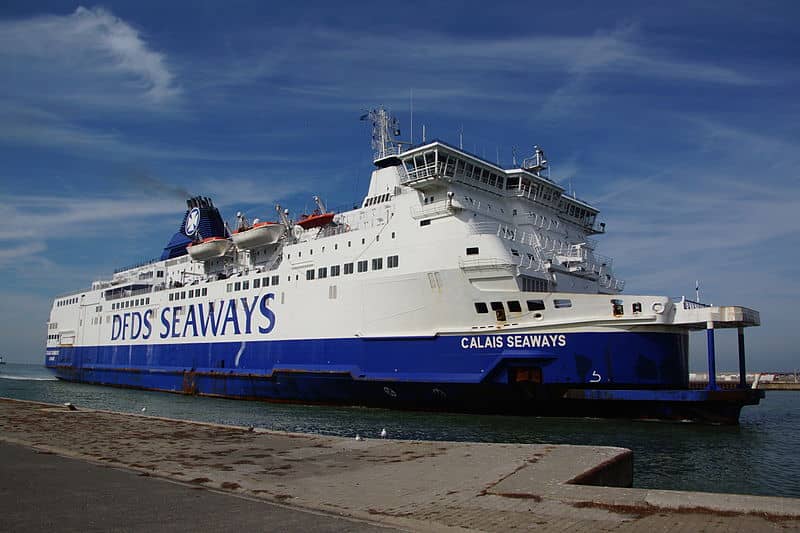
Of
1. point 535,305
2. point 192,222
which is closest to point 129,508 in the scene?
point 535,305

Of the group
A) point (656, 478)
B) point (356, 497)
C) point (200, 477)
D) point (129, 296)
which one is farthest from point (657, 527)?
point (129, 296)

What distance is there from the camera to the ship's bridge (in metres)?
21.0

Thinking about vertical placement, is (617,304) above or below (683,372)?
above

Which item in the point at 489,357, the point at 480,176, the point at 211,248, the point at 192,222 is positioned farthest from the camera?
the point at 192,222

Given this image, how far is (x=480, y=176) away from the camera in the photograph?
72.3 ft

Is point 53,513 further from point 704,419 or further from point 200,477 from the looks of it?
point 704,419

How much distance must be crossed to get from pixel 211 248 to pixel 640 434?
22203mm

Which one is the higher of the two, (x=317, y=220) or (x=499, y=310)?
(x=317, y=220)

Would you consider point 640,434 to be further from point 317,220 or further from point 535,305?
point 317,220

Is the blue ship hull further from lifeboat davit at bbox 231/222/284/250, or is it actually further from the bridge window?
lifeboat davit at bbox 231/222/284/250

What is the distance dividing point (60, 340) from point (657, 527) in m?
48.8

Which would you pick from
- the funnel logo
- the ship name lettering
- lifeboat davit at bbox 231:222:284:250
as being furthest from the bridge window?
the funnel logo

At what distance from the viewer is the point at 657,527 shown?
5.15 m

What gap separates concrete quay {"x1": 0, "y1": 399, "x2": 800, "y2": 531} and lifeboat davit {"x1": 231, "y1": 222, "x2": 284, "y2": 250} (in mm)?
16576
